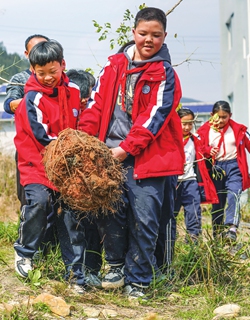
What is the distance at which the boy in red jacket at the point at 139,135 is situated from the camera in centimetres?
464

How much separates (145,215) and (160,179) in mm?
288

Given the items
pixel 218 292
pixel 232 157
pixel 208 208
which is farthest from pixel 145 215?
pixel 208 208

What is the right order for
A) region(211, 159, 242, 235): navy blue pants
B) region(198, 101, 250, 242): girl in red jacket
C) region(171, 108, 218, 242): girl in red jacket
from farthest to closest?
region(198, 101, 250, 242): girl in red jacket, region(211, 159, 242, 235): navy blue pants, region(171, 108, 218, 242): girl in red jacket

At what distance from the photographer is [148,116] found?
464 cm

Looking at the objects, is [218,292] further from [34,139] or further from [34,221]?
[34,139]

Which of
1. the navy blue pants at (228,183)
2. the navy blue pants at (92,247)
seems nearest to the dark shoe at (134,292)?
the navy blue pants at (92,247)

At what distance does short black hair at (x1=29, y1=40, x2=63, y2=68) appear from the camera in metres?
4.67

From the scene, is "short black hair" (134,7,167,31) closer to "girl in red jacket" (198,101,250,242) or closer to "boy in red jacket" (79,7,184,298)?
"boy in red jacket" (79,7,184,298)

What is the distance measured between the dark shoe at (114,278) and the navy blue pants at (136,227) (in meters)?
0.04

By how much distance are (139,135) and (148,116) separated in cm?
18

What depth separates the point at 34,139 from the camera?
467 centimetres

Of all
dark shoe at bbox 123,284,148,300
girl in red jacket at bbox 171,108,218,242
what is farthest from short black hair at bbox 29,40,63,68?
girl in red jacket at bbox 171,108,218,242

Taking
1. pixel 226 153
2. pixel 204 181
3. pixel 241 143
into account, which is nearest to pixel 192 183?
pixel 204 181

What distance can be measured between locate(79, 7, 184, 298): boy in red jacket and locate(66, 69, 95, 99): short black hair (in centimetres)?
74
